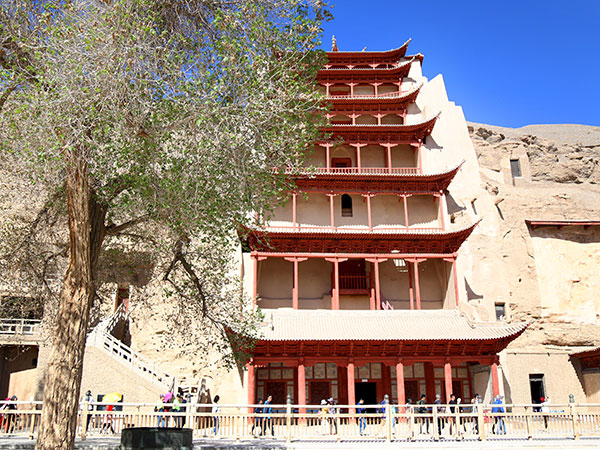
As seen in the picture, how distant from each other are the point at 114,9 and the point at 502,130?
4830 cm

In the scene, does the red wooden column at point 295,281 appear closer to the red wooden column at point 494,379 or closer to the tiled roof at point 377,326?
the tiled roof at point 377,326

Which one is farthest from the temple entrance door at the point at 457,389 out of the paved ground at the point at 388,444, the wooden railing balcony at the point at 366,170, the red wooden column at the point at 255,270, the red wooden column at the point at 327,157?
the red wooden column at the point at 327,157

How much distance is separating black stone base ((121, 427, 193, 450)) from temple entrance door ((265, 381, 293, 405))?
16.0m

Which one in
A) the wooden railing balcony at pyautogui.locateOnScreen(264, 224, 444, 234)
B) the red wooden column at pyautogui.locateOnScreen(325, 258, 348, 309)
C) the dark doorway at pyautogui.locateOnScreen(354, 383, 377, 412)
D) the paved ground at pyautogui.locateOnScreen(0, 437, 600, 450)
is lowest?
the paved ground at pyautogui.locateOnScreen(0, 437, 600, 450)

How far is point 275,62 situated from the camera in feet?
36.8

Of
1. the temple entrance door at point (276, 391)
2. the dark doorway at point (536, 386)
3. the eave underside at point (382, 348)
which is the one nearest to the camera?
the eave underside at point (382, 348)

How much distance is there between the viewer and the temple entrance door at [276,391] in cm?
2427

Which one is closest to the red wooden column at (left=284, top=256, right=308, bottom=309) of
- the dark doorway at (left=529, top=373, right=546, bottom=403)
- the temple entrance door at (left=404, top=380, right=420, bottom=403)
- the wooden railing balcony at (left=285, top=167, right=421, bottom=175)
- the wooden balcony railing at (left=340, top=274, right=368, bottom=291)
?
the wooden balcony railing at (left=340, top=274, right=368, bottom=291)

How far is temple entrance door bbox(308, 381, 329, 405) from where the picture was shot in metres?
24.6

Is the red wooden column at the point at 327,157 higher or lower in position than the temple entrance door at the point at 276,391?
higher

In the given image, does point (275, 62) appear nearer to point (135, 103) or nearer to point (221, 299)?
point (135, 103)

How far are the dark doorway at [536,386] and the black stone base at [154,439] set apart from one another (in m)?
21.8

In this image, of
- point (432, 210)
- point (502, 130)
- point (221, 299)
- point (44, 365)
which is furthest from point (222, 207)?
point (502, 130)

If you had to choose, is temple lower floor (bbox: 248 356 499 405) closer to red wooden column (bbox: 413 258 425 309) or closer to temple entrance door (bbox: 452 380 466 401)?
temple entrance door (bbox: 452 380 466 401)
